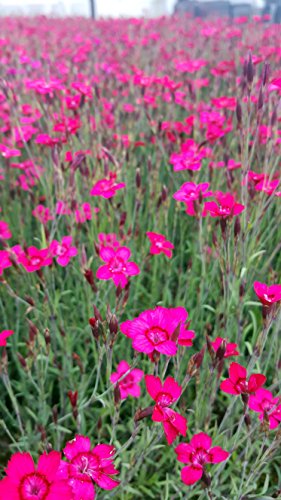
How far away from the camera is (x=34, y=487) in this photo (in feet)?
2.88

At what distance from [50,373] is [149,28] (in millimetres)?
6871

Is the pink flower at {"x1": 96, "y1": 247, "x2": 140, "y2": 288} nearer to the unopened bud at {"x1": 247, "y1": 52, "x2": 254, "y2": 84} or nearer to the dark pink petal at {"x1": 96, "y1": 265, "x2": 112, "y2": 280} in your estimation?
the dark pink petal at {"x1": 96, "y1": 265, "x2": 112, "y2": 280}

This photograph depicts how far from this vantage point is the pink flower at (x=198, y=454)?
3.83ft

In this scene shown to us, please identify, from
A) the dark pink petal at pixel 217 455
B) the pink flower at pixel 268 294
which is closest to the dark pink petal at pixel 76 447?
the dark pink petal at pixel 217 455

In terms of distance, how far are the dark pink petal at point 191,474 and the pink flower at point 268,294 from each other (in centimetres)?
46

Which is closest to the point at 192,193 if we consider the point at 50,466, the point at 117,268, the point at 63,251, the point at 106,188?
the point at 106,188

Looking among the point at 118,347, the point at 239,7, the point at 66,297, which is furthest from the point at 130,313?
the point at 239,7

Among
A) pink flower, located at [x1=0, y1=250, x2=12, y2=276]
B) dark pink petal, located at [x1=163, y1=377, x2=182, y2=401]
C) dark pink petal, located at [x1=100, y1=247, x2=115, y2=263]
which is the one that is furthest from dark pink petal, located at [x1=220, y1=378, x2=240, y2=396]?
pink flower, located at [x1=0, y1=250, x2=12, y2=276]

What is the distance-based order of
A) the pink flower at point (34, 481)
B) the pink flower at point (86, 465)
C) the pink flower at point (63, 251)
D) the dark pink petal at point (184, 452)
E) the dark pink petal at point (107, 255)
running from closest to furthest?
1. the pink flower at point (34, 481)
2. the pink flower at point (86, 465)
3. the dark pink petal at point (184, 452)
4. the dark pink petal at point (107, 255)
5. the pink flower at point (63, 251)

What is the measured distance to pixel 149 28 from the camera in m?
7.51

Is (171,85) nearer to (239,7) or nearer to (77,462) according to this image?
(77,462)

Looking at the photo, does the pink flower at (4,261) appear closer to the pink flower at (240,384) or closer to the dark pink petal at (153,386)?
the dark pink petal at (153,386)

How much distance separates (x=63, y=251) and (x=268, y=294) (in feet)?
3.01

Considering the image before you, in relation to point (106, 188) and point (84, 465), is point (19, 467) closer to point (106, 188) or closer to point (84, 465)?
point (84, 465)
